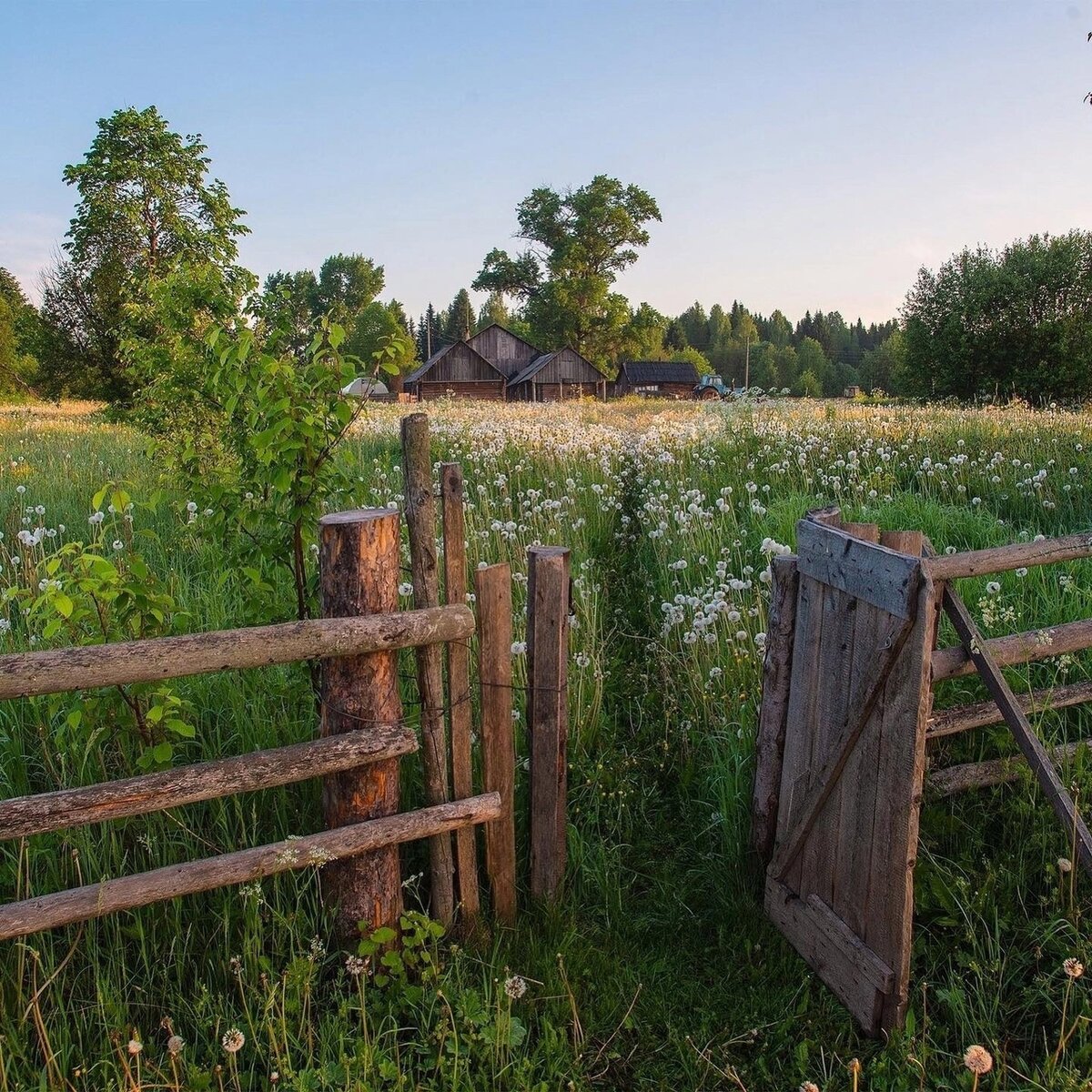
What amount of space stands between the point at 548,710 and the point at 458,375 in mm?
59517

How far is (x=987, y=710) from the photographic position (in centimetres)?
346

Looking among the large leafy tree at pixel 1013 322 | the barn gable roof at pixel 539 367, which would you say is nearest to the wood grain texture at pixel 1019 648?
the large leafy tree at pixel 1013 322

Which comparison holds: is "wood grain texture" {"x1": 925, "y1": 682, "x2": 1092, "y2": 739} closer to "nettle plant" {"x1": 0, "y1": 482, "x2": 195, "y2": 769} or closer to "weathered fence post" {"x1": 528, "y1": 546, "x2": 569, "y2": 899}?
"weathered fence post" {"x1": 528, "y1": 546, "x2": 569, "y2": 899}

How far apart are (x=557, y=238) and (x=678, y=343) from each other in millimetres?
72761

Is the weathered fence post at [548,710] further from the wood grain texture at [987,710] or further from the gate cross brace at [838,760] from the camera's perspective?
the wood grain texture at [987,710]

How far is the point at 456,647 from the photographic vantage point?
3131mm

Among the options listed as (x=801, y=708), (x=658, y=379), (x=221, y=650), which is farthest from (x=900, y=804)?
(x=658, y=379)

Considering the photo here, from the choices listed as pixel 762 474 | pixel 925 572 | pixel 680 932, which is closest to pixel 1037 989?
pixel 680 932

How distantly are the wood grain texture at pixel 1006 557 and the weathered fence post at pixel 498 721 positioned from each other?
64.7 inches

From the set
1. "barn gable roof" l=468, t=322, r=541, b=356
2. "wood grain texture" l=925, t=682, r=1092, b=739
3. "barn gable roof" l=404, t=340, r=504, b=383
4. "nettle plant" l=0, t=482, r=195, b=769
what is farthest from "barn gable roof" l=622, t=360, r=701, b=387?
"nettle plant" l=0, t=482, r=195, b=769

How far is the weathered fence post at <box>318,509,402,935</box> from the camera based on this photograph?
2.92 m

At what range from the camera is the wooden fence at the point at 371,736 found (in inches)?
95.6

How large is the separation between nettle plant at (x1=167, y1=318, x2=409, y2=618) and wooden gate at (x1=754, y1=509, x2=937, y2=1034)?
212 cm

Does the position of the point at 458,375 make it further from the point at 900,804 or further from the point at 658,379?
the point at 900,804
